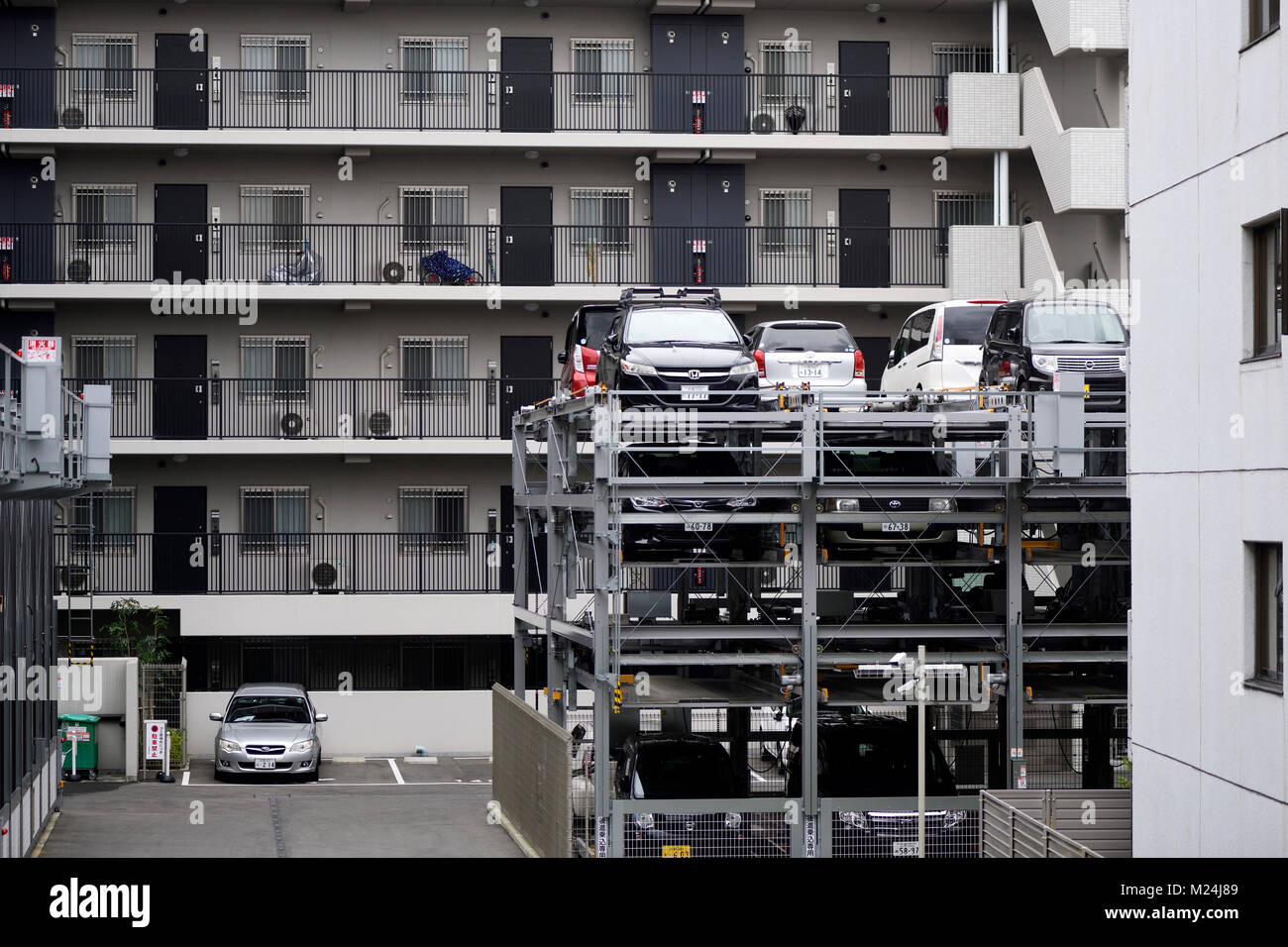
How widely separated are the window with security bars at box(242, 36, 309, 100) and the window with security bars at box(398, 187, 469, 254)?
10.7 feet

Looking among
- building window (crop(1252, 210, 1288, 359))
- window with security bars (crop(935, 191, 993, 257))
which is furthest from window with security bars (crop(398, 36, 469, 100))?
building window (crop(1252, 210, 1288, 359))

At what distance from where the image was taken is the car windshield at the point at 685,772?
20094mm

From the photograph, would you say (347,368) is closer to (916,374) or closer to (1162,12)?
(916,374)

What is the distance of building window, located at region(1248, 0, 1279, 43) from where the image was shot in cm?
1223

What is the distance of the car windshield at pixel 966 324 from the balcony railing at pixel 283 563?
13988 millimetres

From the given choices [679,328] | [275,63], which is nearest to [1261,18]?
[679,328]

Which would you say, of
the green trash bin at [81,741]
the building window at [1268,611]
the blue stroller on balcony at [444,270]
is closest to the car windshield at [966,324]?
the building window at [1268,611]

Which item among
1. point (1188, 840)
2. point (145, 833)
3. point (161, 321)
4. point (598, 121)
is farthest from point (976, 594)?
point (161, 321)

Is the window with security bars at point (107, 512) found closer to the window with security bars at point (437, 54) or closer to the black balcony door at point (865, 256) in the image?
the window with security bars at point (437, 54)

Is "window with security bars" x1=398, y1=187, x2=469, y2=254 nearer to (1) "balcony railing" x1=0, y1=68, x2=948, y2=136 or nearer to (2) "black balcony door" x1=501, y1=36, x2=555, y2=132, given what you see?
(1) "balcony railing" x1=0, y1=68, x2=948, y2=136

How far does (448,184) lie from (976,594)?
18.1 m

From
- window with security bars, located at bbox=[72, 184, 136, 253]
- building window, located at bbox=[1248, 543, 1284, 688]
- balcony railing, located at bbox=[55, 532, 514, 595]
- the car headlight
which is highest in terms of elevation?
window with security bars, located at bbox=[72, 184, 136, 253]

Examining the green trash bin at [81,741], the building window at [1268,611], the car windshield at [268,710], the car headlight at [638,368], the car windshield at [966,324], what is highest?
the car windshield at [966,324]

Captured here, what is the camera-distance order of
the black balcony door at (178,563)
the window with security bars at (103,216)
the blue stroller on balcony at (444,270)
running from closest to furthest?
the black balcony door at (178,563)
the blue stroller on balcony at (444,270)
the window with security bars at (103,216)
